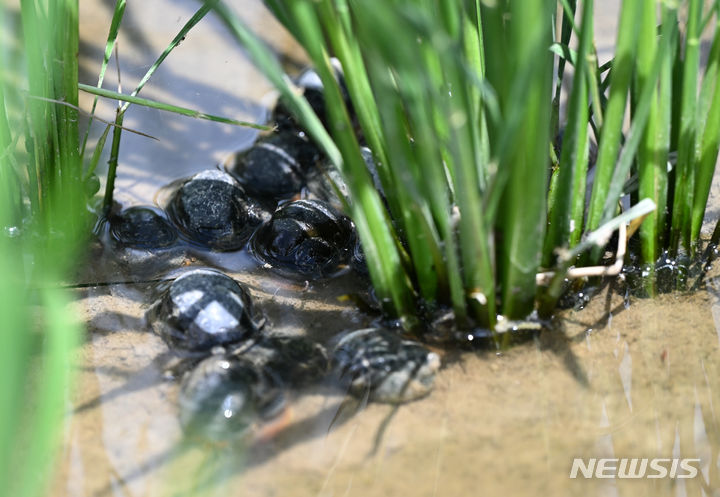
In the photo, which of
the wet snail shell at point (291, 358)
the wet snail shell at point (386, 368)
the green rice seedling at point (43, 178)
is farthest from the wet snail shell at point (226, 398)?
the green rice seedling at point (43, 178)

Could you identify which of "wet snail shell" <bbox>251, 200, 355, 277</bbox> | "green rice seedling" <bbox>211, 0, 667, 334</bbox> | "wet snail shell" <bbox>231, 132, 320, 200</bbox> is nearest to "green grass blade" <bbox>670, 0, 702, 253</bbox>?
"green rice seedling" <bbox>211, 0, 667, 334</bbox>

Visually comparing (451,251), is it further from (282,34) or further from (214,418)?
(282,34)

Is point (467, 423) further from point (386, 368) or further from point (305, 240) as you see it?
point (305, 240)

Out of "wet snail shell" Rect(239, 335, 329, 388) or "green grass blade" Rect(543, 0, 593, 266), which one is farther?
"wet snail shell" Rect(239, 335, 329, 388)

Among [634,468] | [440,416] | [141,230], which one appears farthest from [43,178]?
[634,468]

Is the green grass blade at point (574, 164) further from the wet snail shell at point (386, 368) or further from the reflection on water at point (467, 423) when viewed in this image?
the wet snail shell at point (386, 368)

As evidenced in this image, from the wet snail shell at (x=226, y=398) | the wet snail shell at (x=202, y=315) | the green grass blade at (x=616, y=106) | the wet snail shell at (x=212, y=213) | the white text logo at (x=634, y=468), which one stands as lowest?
the white text logo at (x=634, y=468)

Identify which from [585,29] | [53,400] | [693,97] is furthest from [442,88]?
[53,400]

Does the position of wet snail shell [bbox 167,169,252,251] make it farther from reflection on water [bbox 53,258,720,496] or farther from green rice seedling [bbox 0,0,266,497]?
reflection on water [bbox 53,258,720,496]
